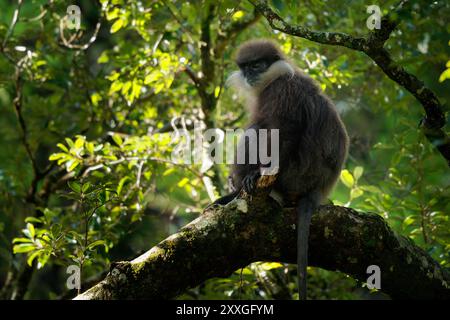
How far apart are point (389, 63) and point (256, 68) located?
1.60 m

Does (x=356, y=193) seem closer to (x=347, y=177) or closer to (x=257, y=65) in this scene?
(x=347, y=177)

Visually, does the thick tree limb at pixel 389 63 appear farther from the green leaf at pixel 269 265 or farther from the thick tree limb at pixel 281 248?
the green leaf at pixel 269 265

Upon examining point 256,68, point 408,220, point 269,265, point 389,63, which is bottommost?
point 269,265

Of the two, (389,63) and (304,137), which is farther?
(304,137)

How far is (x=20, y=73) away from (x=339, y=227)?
11.4 feet

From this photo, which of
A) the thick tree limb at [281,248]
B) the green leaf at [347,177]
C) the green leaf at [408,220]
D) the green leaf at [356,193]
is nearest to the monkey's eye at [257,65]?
the green leaf at [347,177]

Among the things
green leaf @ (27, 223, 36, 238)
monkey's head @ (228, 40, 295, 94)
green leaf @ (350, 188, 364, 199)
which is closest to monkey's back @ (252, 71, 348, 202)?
monkey's head @ (228, 40, 295, 94)

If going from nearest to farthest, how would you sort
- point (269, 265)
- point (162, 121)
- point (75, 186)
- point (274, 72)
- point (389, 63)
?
point (389, 63)
point (75, 186)
point (269, 265)
point (274, 72)
point (162, 121)

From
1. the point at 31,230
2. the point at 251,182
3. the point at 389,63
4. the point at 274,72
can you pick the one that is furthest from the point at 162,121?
the point at 389,63

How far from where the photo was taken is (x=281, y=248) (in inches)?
139

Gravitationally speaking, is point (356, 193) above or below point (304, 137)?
below

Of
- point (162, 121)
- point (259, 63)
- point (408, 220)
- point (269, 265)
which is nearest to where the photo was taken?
point (408, 220)

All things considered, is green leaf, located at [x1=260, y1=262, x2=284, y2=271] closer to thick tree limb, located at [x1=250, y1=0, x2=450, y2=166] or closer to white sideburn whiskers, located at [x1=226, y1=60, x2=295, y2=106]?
white sideburn whiskers, located at [x1=226, y1=60, x2=295, y2=106]
